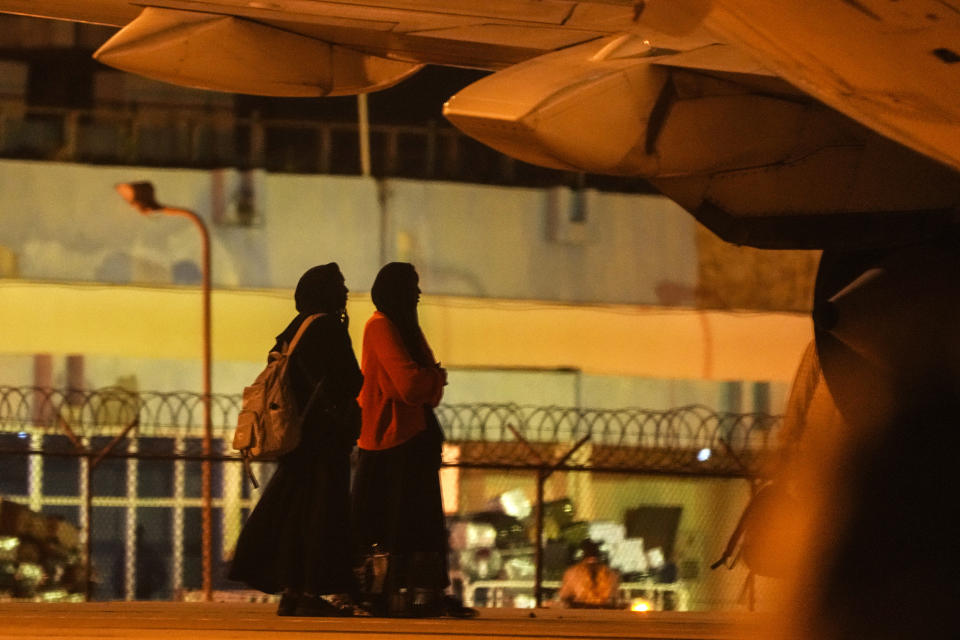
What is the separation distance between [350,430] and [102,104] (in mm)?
11449

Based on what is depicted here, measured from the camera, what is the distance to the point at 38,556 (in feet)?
43.7

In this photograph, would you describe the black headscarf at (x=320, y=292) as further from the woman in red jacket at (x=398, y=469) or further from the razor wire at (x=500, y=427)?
the razor wire at (x=500, y=427)

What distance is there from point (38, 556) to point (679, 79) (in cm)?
879

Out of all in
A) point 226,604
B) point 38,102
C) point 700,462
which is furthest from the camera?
point 38,102

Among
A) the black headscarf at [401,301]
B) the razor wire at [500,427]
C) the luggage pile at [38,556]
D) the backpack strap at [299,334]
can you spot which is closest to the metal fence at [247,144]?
the razor wire at [500,427]

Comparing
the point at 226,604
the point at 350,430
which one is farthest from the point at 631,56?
the point at 226,604

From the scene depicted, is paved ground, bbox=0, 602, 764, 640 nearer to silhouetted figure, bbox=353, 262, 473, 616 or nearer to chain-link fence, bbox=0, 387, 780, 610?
silhouetted figure, bbox=353, 262, 473, 616

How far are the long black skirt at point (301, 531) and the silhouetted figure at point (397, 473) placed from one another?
0.18 meters

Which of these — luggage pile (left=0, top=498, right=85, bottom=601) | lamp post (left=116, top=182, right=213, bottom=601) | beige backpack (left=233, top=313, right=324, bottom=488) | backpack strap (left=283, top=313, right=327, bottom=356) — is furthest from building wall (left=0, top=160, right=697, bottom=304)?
beige backpack (left=233, top=313, right=324, bottom=488)

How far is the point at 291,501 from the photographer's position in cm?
805

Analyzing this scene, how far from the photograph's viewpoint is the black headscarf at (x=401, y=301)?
8.30 metres

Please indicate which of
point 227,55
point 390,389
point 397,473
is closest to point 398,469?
point 397,473

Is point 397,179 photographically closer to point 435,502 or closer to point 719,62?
point 435,502

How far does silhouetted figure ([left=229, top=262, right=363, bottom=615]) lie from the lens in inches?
313
